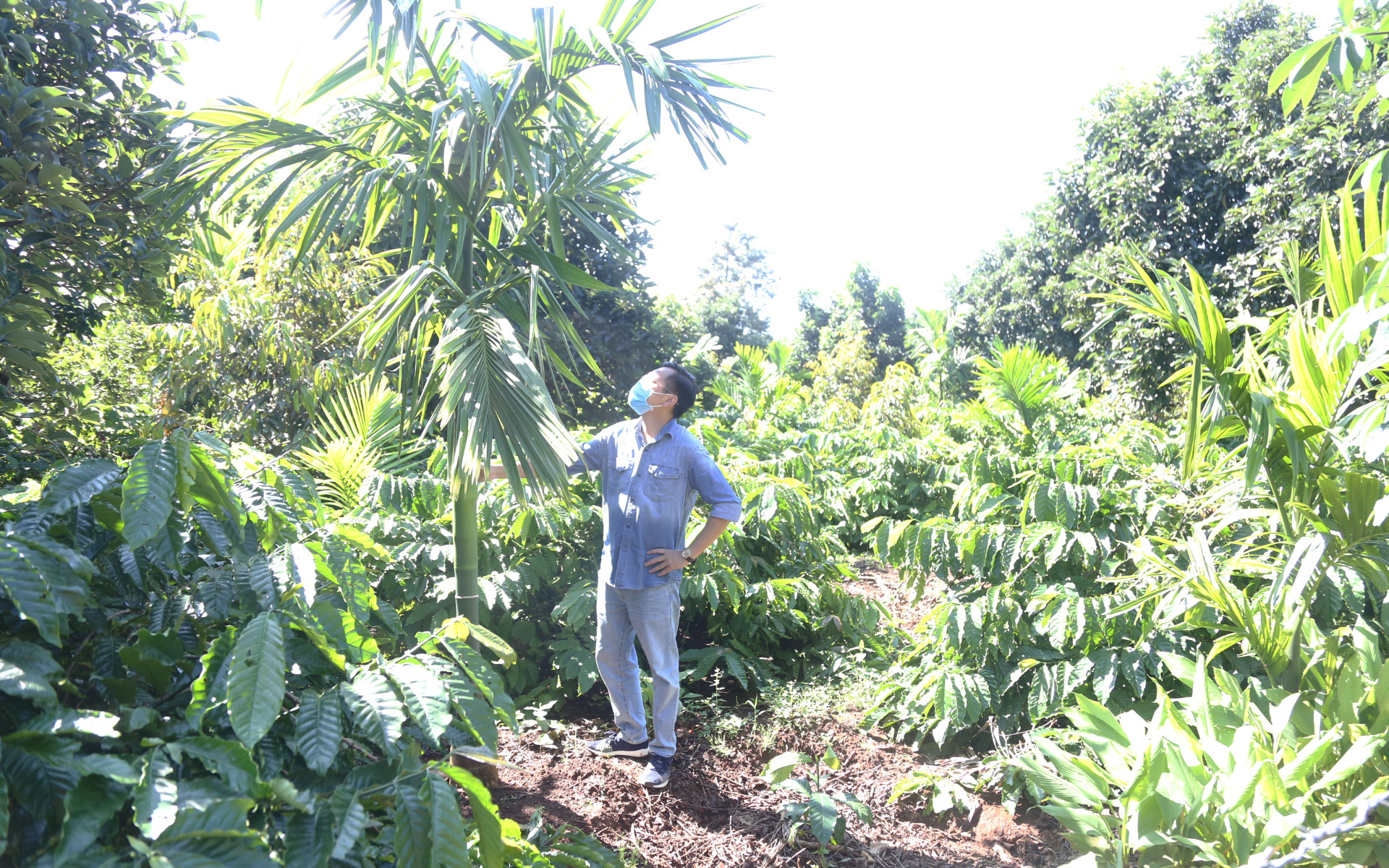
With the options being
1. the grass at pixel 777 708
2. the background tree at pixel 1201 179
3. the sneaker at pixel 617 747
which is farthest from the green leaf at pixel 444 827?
the background tree at pixel 1201 179

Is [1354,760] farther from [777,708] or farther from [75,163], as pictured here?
[75,163]

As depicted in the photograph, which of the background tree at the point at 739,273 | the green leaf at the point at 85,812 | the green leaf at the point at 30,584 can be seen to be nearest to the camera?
the green leaf at the point at 85,812

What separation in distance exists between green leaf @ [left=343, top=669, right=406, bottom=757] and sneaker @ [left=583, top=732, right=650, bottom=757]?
83.0 inches

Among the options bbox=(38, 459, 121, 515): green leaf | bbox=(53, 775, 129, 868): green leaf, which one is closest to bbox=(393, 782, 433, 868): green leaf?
bbox=(53, 775, 129, 868): green leaf

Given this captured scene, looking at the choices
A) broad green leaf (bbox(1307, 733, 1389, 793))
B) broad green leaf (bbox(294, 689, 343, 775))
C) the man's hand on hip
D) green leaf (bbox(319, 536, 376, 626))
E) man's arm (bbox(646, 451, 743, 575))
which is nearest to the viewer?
broad green leaf (bbox(294, 689, 343, 775))

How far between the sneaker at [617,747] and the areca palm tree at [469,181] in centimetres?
90

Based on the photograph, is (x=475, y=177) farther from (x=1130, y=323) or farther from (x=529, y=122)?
(x=1130, y=323)

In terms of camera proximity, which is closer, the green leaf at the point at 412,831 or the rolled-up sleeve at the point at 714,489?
the green leaf at the point at 412,831

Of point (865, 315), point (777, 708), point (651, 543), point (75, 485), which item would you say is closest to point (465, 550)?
point (651, 543)

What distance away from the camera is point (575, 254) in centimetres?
1059

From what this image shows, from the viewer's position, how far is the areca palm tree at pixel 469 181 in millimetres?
2570

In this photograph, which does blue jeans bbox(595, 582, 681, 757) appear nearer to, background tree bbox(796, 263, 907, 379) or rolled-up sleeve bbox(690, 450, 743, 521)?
rolled-up sleeve bbox(690, 450, 743, 521)

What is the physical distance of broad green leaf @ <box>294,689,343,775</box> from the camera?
1.30m

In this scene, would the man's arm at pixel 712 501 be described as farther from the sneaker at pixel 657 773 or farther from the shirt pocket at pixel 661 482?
the sneaker at pixel 657 773
